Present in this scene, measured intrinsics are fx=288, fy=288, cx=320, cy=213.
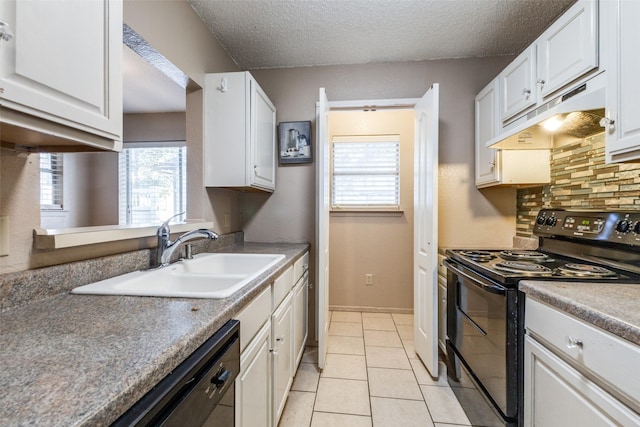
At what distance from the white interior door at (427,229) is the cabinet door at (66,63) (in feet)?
5.80

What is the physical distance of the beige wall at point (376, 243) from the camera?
10.7 feet

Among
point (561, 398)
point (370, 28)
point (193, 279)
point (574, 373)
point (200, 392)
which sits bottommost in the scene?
point (561, 398)

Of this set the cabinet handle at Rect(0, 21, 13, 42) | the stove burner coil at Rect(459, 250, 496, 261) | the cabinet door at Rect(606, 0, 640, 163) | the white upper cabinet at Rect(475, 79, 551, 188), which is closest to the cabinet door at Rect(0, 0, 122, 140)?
the cabinet handle at Rect(0, 21, 13, 42)

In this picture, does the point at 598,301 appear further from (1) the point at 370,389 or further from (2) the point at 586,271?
(1) the point at 370,389

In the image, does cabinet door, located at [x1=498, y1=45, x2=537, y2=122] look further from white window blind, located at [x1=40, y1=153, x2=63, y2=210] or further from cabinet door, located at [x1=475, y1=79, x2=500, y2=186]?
white window blind, located at [x1=40, y1=153, x2=63, y2=210]

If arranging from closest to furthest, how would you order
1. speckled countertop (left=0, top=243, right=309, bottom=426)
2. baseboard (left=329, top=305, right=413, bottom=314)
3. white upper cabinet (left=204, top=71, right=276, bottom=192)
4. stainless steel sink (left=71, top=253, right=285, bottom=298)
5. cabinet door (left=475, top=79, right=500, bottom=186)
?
speckled countertop (left=0, top=243, right=309, bottom=426)
stainless steel sink (left=71, top=253, right=285, bottom=298)
white upper cabinet (left=204, top=71, right=276, bottom=192)
cabinet door (left=475, top=79, right=500, bottom=186)
baseboard (left=329, top=305, right=413, bottom=314)

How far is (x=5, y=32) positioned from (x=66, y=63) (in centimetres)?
Result: 14

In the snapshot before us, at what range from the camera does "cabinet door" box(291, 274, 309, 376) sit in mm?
1853

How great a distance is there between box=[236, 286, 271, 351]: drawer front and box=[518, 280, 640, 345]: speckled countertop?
1.07 m

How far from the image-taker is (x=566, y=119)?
1374 millimetres

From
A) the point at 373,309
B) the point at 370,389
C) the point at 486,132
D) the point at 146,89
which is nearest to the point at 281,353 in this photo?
the point at 370,389

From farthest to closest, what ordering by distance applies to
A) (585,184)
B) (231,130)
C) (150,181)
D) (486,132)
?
(150,181) < (486,132) < (231,130) < (585,184)

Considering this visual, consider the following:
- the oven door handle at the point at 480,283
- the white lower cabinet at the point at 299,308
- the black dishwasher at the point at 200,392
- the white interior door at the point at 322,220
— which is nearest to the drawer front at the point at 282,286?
the white lower cabinet at the point at 299,308

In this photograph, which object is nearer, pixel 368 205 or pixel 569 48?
pixel 569 48
